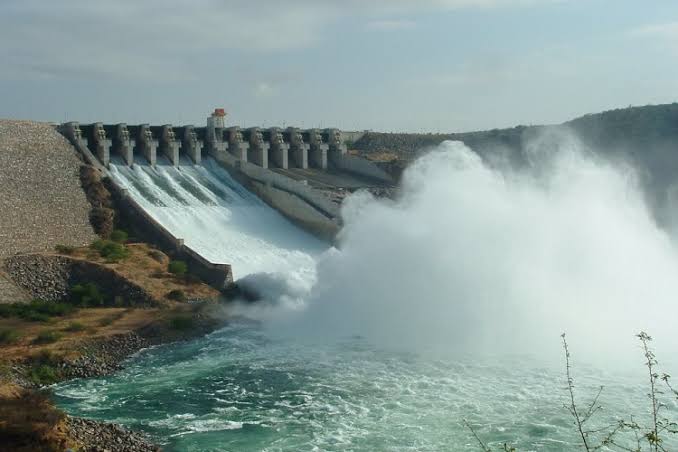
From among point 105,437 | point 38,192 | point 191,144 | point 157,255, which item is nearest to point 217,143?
point 191,144

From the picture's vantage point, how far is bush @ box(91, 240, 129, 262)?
24297 millimetres

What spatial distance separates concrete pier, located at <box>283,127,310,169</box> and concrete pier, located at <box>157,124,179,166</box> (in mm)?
6717

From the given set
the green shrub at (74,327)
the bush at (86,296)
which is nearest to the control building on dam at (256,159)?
the bush at (86,296)

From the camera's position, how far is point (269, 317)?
73.3 feet

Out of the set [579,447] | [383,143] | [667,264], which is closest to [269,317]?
[579,447]

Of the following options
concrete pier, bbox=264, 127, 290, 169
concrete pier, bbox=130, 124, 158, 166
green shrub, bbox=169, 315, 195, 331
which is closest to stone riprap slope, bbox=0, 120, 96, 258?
concrete pier, bbox=130, 124, 158, 166

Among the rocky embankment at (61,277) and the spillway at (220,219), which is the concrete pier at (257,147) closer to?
the spillway at (220,219)

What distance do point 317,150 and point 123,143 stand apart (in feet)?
36.3

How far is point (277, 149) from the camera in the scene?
38344mm

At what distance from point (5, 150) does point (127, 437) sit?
19.6 metres

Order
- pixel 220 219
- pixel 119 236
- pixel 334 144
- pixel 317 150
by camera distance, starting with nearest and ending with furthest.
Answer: pixel 119 236 < pixel 220 219 < pixel 317 150 < pixel 334 144

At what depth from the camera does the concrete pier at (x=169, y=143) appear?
3378 centimetres

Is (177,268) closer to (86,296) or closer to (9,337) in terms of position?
(86,296)

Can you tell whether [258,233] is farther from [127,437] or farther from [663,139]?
[663,139]
